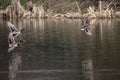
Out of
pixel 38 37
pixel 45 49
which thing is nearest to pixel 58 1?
pixel 38 37

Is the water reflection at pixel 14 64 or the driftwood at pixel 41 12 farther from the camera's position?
the driftwood at pixel 41 12

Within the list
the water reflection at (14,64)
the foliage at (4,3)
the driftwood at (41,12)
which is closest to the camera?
the water reflection at (14,64)

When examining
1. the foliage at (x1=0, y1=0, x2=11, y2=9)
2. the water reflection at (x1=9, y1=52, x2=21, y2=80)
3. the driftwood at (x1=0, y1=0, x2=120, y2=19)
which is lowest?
the water reflection at (x1=9, y1=52, x2=21, y2=80)

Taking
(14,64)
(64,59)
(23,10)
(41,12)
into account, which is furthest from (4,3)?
(14,64)

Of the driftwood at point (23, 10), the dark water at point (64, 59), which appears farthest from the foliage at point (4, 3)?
the dark water at point (64, 59)

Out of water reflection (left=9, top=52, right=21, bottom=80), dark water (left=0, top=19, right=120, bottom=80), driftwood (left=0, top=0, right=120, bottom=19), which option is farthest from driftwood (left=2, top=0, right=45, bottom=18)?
water reflection (left=9, top=52, right=21, bottom=80)

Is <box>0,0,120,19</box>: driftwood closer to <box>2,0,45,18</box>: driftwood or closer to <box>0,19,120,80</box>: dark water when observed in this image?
<box>2,0,45,18</box>: driftwood

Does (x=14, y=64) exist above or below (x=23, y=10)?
below

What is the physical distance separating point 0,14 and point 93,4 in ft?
43.5

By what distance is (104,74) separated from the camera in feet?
74.2

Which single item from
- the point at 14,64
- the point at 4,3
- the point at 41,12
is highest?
the point at 4,3

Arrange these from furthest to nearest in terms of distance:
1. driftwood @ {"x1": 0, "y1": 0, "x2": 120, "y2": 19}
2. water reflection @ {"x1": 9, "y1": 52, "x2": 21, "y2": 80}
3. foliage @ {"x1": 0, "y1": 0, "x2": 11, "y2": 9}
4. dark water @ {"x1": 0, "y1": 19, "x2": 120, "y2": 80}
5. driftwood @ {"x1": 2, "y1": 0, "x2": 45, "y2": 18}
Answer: foliage @ {"x1": 0, "y1": 0, "x2": 11, "y2": 9} → driftwood @ {"x1": 2, "y1": 0, "x2": 45, "y2": 18} → driftwood @ {"x1": 0, "y1": 0, "x2": 120, "y2": 19} → water reflection @ {"x1": 9, "y1": 52, "x2": 21, "y2": 80} → dark water @ {"x1": 0, "y1": 19, "x2": 120, "y2": 80}

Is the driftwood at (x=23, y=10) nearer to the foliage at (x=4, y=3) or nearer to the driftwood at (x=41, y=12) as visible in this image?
the driftwood at (x=41, y=12)

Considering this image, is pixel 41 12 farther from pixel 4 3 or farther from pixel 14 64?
pixel 14 64
